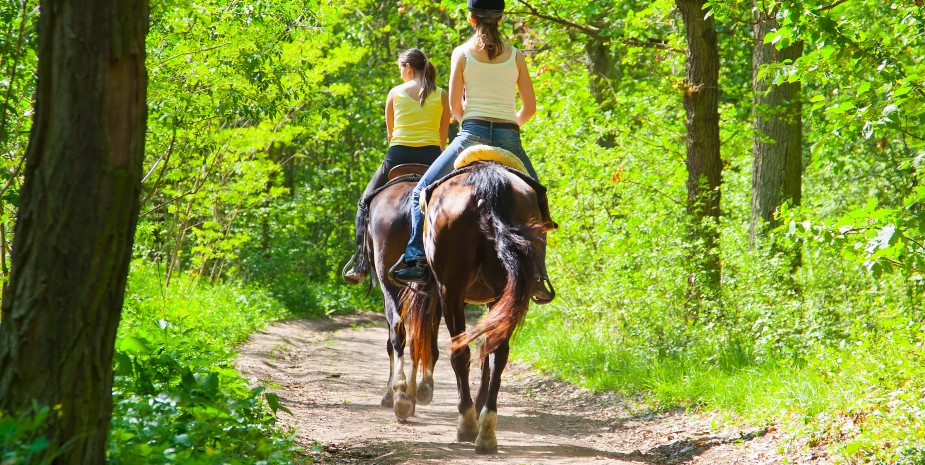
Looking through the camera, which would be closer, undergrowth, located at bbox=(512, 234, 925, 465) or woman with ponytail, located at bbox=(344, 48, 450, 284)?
undergrowth, located at bbox=(512, 234, 925, 465)

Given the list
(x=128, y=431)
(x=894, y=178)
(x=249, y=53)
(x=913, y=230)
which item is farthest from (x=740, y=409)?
(x=894, y=178)

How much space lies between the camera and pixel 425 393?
24.8 ft

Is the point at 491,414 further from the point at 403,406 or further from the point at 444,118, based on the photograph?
the point at 444,118

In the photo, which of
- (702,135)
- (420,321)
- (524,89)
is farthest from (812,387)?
(702,135)

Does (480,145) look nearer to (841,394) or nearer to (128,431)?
(841,394)

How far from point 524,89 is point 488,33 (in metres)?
0.59

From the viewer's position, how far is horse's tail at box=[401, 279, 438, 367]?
22.6ft

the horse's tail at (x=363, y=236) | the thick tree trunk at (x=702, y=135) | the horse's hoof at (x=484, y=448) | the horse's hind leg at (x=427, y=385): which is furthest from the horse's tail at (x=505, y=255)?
the thick tree trunk at (x=702, y=135)

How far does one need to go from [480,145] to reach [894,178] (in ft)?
30.0

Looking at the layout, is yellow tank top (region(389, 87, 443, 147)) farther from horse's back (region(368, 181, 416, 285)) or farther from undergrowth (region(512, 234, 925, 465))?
undergrowth (region(512, 234, 925, 465))

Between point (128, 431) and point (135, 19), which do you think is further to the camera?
point (128, 431)

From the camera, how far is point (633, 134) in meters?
13.2

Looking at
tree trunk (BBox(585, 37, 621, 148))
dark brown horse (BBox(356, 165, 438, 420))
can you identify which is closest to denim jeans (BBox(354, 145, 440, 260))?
dark brown horse (BBox(356, 165, 438, 420))

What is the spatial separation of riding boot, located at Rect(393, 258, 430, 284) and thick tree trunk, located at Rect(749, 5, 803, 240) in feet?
13.1
